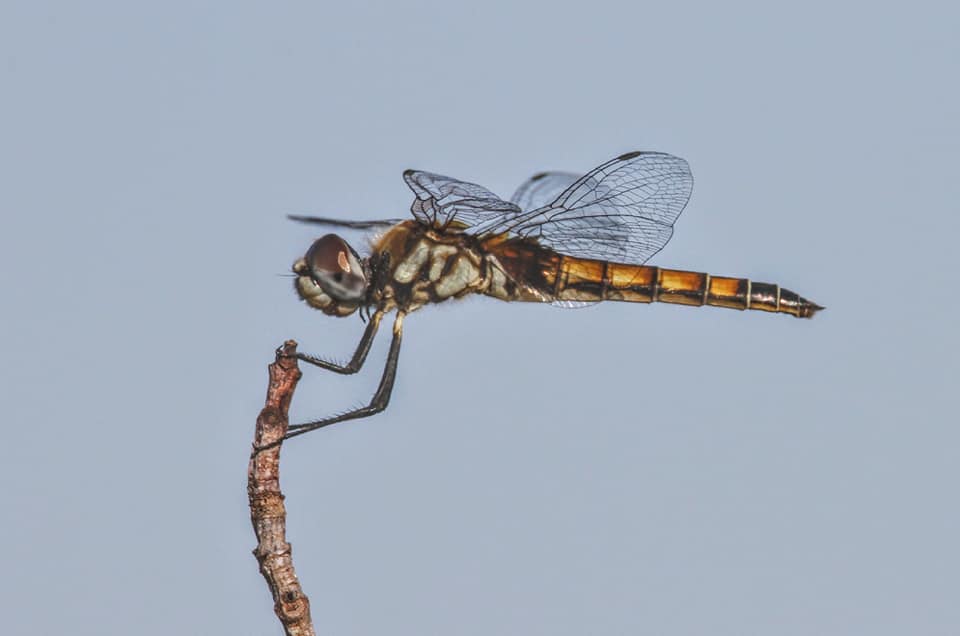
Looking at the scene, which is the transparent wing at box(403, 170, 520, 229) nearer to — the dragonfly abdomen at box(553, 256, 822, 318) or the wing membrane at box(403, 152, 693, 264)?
the wing membrane at box(403, 152, 693, 264)

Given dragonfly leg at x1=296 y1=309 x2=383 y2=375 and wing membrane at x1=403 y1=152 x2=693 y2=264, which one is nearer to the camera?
dragonfly leg at x1=296 y1=309 x2=383 y2=375

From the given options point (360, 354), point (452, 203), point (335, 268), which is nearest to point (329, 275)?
point (335, 268)

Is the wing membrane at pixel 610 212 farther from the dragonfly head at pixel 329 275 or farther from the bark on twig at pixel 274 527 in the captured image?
the bark on twig at pixel 274 527

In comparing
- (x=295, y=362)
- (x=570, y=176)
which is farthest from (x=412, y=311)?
(x=295, y=362)

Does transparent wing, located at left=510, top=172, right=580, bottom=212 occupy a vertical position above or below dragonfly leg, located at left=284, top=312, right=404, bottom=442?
above

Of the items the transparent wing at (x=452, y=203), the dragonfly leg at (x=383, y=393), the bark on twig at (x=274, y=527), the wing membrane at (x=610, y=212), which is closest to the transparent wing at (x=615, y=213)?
the wing membrane at (x=610, y=212)

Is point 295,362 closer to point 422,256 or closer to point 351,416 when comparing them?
point 351,416

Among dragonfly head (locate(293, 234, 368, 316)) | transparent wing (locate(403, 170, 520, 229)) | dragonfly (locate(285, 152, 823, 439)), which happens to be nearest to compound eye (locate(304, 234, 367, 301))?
dragonfly head (locate(293, 234, 368, 316))

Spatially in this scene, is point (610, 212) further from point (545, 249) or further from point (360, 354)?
point (360, 354)
